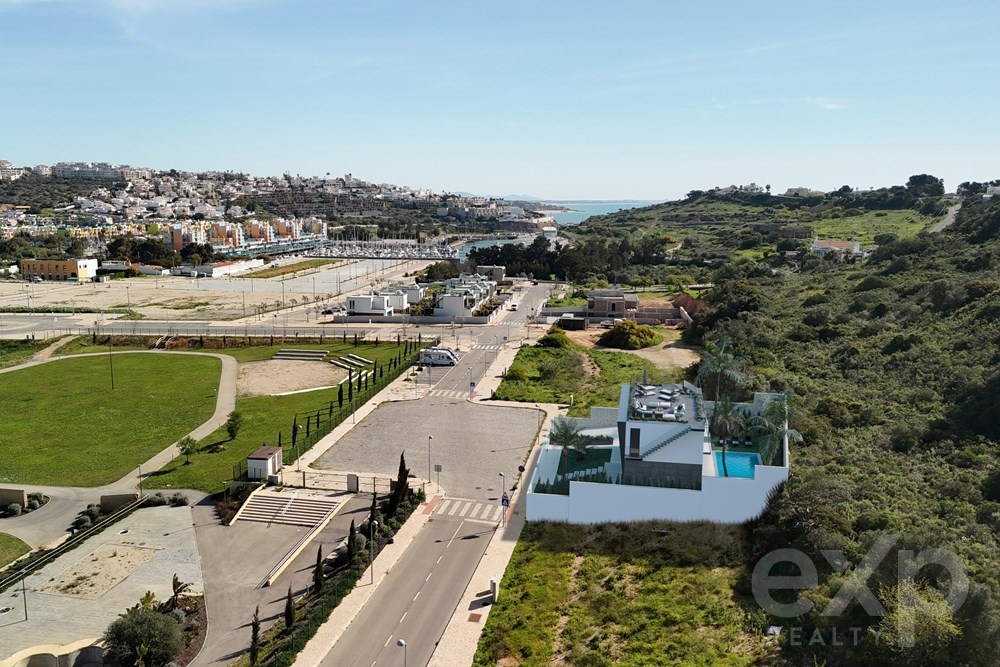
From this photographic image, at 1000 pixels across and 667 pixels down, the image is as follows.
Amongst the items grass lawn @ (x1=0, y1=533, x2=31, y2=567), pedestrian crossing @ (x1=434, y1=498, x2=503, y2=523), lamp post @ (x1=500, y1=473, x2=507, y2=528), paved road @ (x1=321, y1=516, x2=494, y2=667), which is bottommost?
grass lawn @ (x1=0, y1=533, x2=31, y2=567)

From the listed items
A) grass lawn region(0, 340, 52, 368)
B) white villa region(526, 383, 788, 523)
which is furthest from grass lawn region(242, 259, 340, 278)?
white villa region(526, 383, 788, 523)

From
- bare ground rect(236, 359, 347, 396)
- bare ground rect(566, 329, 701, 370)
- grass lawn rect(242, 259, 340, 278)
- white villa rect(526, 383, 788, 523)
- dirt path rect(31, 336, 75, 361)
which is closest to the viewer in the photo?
white villa rect(526, 383, 788, 523)

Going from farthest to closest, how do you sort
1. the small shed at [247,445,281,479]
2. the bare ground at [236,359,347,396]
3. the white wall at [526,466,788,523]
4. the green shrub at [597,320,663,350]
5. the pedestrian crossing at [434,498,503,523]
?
the green shrub at [597,320,663,350]
the bare ground at [236,359,347,396]
the small shed at [247,445,281,479]
the pedestrian crossing at [434,498,503,523]
the white wall at [526,466,788,523]

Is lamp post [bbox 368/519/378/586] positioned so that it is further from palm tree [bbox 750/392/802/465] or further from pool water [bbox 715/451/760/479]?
palm tree [bbox 750/392/802/465]

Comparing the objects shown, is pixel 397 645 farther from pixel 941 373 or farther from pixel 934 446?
pixel 941 373

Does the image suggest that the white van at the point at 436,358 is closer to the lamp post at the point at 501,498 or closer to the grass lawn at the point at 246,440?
the grass lawn at the point at 246,440

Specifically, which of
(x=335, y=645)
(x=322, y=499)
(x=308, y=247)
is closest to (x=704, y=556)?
(x=335, y=645)

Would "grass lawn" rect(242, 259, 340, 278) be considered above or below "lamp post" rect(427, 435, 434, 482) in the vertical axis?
above
